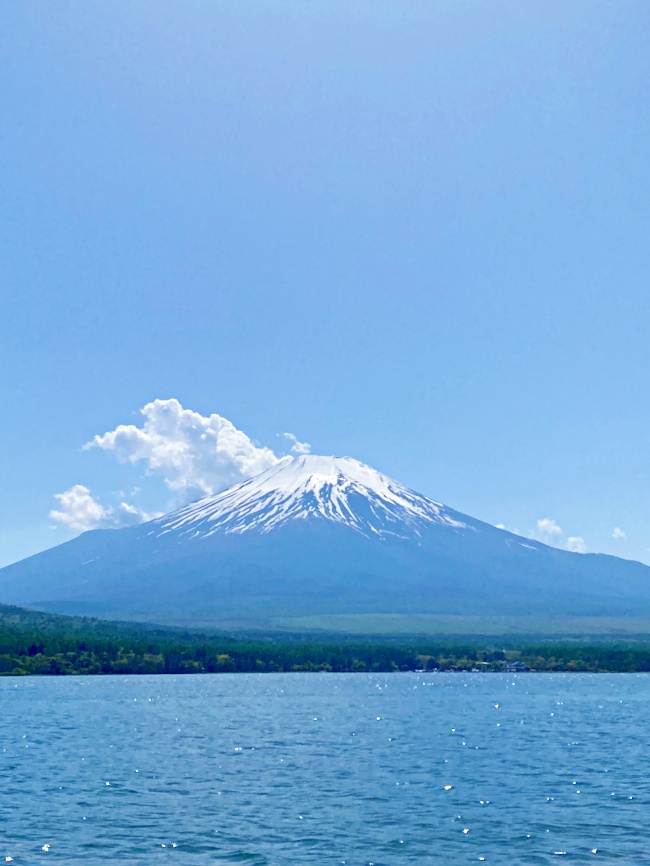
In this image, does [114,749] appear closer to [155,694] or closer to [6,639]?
[155,694]

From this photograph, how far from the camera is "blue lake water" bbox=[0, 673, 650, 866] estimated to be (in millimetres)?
31719

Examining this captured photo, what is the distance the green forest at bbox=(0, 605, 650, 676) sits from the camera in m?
129

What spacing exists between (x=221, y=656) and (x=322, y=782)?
3833 inches

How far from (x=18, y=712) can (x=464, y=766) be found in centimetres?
4197

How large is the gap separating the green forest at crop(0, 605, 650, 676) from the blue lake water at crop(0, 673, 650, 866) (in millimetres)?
40682

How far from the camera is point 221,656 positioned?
139 m

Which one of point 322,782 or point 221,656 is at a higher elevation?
point 221,656

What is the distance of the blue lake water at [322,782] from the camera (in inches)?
1249

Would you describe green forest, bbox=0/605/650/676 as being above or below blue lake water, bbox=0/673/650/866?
above

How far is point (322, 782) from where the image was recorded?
4431 centimetres

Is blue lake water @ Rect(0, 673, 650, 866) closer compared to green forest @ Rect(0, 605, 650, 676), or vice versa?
blue lake water @ Rect(0, 673, 650, 866)

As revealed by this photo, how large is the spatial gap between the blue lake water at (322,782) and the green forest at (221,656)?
40.7 metres

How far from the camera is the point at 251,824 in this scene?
3506cm

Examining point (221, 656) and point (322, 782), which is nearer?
point (322, 782)
